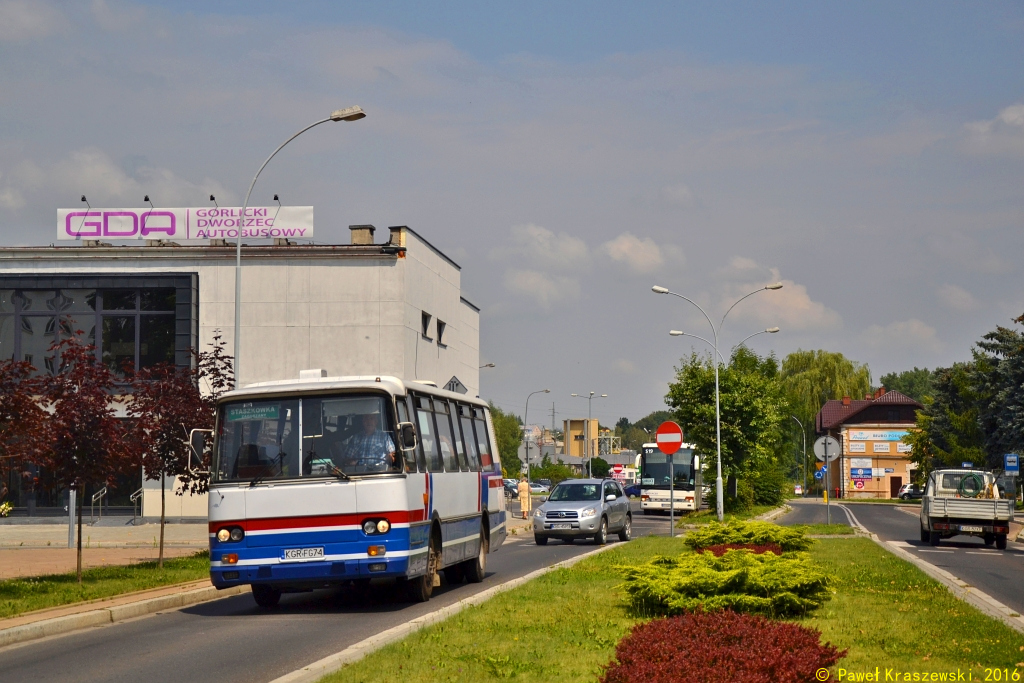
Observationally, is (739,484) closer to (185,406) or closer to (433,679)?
(185,406)

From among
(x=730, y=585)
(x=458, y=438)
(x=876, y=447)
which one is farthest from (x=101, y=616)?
(x=876, y=447)

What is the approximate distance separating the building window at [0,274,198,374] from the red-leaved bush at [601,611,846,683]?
3922 cm

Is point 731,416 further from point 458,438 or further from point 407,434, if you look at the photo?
point 407,434

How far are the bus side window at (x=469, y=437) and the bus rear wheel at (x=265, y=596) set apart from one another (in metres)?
3.96

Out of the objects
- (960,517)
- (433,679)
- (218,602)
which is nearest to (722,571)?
(433,679)

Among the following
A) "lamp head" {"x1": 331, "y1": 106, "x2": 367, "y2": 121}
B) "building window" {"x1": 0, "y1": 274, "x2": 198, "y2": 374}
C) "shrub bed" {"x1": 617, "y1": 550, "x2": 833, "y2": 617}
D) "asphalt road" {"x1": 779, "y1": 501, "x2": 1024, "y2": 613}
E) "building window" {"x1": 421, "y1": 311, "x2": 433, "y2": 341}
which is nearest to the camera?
"shrub bed" {"x1": 617, "y1": 550, "x2": 833, "y2": 617}

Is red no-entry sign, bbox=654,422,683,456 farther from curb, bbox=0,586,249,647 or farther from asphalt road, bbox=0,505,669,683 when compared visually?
curb, bbox=0,586,249,647

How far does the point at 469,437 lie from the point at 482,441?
1150 mm

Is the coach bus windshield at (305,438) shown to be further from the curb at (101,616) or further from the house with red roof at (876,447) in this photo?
the house with red roof at (876,447)

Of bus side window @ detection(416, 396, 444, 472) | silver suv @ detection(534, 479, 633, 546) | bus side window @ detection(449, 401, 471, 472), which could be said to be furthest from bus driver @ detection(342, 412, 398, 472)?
silver suv @ detection(534, 479, 633, 546)

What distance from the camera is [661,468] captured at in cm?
5528

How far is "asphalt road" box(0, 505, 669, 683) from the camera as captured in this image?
9602 mm

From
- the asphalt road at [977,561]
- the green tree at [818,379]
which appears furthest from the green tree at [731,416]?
the green tree at [818,379]

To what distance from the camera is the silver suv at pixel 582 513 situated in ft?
94.1
